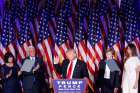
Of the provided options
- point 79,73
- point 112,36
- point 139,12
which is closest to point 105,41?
point 112,36

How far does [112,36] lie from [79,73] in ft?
7.40

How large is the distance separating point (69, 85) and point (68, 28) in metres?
3.36

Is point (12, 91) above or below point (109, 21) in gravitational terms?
below

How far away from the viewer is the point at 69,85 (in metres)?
10.2

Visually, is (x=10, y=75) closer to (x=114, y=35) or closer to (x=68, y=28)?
(x=68, y=28)

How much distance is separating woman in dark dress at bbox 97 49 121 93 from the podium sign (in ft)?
5.02

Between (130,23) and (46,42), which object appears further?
(46,42)

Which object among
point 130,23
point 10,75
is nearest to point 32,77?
point 10,75

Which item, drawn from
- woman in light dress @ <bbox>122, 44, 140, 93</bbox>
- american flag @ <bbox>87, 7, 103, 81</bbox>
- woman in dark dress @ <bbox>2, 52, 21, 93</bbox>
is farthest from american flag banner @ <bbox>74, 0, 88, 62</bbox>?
woman in light dress @ <bbox>122, 44, 140, 93</bbox>

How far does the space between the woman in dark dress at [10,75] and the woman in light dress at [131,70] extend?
8.53 feet

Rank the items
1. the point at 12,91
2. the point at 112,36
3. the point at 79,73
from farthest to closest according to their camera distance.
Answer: the point at 112,36 < the point at 12,91 < the point at 79,73

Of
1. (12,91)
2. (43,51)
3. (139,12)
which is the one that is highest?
(139,12)

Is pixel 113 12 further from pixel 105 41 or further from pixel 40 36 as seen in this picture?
pixel 40 36

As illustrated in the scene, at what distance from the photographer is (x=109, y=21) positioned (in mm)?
13297
